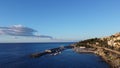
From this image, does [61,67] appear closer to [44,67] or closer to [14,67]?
[44,67]

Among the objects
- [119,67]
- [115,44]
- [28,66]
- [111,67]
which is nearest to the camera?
[119,67]

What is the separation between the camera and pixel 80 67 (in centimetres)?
9038

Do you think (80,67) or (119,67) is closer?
(119,67)

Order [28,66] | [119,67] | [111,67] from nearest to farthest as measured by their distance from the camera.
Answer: [119,67], [111,67], [28,66]

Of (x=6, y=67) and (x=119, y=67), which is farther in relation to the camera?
(x=6, y=67)

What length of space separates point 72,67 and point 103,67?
14.9 m

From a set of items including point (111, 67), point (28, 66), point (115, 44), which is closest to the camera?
point (111, 67)

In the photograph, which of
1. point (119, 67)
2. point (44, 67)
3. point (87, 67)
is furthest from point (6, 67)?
point (119, 67)

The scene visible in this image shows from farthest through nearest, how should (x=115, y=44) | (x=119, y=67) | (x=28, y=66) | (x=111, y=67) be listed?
(x=115, y=44), (x=28, y=66), (x=111, y=67), (x=119, y=67)

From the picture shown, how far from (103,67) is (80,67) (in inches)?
436

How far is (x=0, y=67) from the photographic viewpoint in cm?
9038

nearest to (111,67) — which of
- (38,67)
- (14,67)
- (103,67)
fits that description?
(103,67)

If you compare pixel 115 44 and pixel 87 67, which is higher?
pixel 115 44

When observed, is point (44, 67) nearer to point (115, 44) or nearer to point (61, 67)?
point (61, 67)
